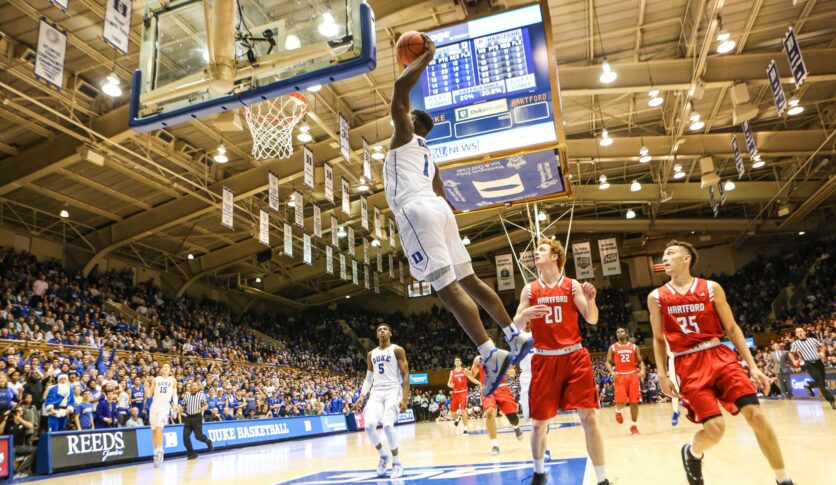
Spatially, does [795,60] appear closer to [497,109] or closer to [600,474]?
[497,109]

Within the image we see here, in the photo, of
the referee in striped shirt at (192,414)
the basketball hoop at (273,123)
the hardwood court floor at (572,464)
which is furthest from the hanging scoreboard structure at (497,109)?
the referee in striped shirt at (192,414)

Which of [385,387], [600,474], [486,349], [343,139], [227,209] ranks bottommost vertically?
[600,474]

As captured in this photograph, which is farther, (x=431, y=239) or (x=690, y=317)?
(x=690, y=317)

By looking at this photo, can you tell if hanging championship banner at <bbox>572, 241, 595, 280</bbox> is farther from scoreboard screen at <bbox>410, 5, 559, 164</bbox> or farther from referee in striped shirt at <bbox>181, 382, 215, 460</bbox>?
scoreboard screen at <bbox>410, 5, 559, 164</bbox>

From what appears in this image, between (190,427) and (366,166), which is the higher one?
(366,166)

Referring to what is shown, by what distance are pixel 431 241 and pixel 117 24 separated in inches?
351

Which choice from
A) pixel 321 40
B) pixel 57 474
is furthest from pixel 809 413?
pixel 57 474

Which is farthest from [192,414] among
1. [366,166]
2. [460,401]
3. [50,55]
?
[50,55]

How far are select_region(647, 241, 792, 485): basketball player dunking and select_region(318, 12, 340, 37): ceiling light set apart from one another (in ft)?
14.5

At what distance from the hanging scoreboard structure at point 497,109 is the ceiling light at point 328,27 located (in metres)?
2.40

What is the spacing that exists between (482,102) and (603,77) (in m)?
6.61

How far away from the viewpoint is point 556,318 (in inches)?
191

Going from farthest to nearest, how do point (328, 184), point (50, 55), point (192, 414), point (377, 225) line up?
point (377, 225), point (328, 184), point (192, 414), point (50, 55)

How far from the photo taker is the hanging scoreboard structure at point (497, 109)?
8414 millimetres
